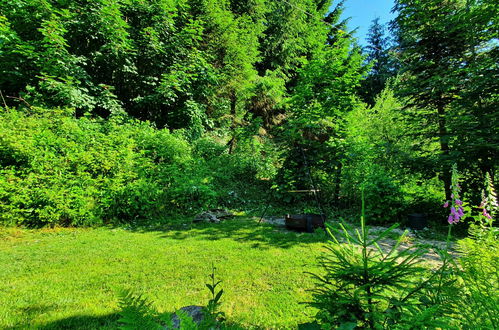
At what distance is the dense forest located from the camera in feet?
8.16

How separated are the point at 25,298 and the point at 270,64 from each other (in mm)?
12102

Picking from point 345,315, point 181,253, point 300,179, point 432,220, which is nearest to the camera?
point 345,315

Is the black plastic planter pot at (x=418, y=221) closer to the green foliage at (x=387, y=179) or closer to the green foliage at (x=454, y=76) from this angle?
the green foliage at (x=387, y=179)

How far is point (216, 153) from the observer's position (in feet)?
28.4

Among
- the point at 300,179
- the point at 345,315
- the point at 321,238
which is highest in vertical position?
the point at 300,179

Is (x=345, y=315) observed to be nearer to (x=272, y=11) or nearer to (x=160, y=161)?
(x=160, y=161)

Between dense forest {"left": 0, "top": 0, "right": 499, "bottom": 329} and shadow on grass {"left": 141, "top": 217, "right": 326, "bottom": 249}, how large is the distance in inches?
2.2

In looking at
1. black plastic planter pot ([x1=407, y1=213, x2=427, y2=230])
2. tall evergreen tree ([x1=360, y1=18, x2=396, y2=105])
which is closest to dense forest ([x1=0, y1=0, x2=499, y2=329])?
black plastic planter pot ([x1=407, y1=213, x2=427, y2=230])

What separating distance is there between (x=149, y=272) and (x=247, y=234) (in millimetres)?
2057

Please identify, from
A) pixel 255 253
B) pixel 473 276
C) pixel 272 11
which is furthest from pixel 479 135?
pixel 272 11

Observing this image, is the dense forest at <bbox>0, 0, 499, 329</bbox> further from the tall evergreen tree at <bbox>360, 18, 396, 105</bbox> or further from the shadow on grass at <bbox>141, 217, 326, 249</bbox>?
the tall evergreen tree at <bbox>360, 18, 396, 105</bbox>

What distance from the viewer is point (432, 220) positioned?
5.20m

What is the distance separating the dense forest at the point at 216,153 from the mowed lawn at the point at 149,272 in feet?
0.11

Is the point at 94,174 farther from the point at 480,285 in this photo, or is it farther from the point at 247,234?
the point at 480,285
